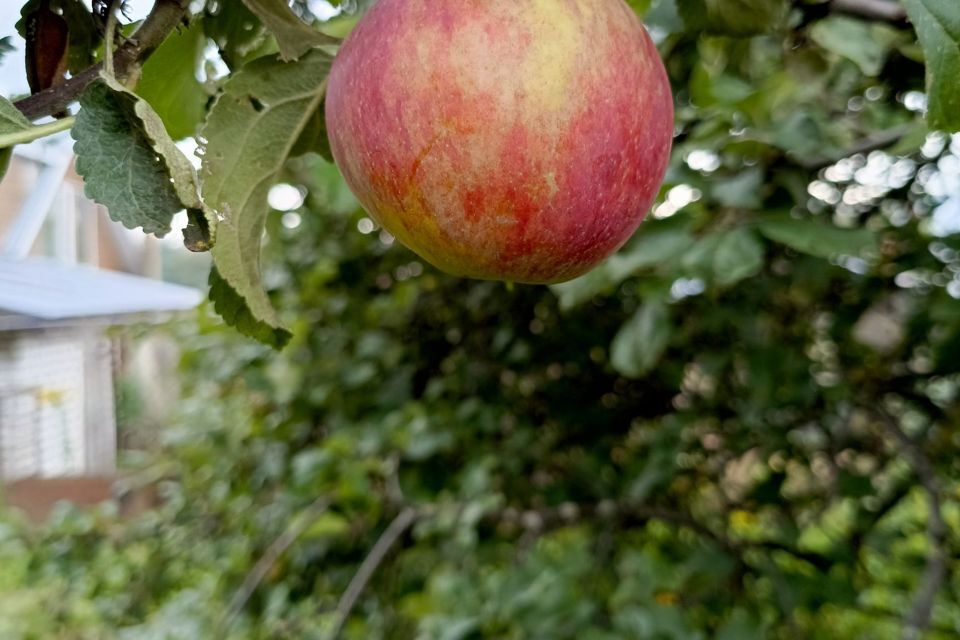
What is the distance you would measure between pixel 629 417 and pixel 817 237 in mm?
811

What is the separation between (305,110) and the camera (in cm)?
44

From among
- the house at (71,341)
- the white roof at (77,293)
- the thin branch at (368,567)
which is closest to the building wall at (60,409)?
the house at (71,341)

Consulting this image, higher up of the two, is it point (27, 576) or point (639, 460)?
point (639, 460)

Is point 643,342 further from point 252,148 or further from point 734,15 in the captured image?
point 252,148

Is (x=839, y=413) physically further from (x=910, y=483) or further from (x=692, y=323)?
(x=692, y=323)

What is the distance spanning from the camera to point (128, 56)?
33 cm

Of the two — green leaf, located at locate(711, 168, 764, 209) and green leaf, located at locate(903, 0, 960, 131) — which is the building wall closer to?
green leaf, located at locate(711, 168, 764, 209)

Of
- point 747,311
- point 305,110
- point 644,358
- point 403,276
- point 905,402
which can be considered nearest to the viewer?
point 305,110

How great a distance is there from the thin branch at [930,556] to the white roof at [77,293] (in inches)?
40.4

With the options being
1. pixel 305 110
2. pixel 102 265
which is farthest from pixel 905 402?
pixel 102 265

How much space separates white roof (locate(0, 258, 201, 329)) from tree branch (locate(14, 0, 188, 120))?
489mm

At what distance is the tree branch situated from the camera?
0.33m

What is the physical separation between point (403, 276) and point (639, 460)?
0.64 metres

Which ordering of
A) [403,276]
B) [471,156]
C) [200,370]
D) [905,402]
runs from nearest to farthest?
[471,156] < [905,402] < [403,276] < [200,370]
